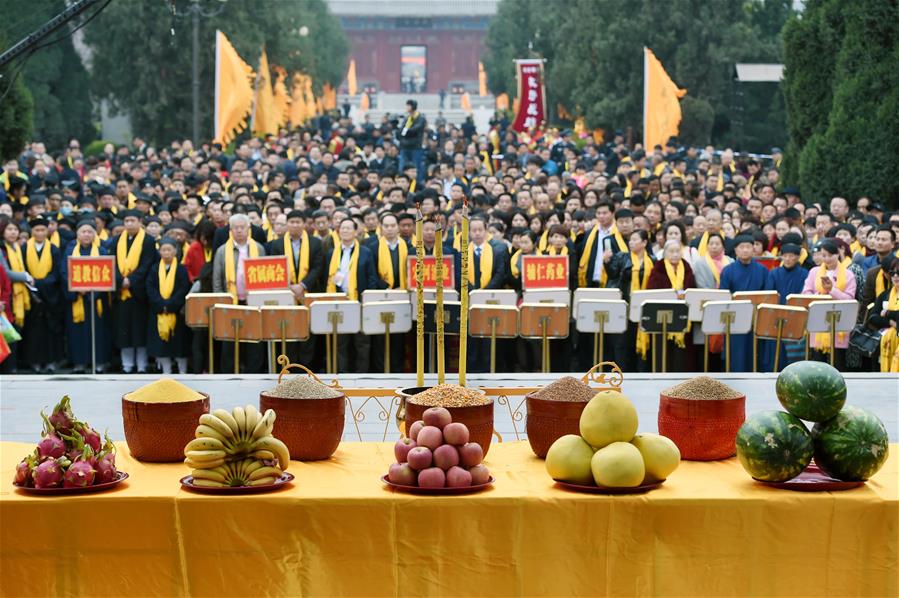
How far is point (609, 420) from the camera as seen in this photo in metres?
4.83

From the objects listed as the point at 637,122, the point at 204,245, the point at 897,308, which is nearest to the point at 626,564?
the point at 897,308

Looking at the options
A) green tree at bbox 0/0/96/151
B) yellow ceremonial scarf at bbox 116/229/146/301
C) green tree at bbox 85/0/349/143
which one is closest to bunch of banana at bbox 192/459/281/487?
yellow ceremonial scarf at bbox 116/229/146/301

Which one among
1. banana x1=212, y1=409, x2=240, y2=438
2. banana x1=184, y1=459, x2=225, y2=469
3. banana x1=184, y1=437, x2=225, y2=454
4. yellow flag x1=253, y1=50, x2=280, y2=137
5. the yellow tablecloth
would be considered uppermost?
yellow flag x1=253, y1=50, x2=280, y2=137

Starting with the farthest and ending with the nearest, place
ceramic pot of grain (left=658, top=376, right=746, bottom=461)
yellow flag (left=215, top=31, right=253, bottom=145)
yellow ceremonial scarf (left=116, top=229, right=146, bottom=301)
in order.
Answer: yellow flag (left=215, top=31, right=253, bottom=145) → yellow ceremonial scarf (left=116, top=229, right=146, bottom=301) → ceramic pot of grain (left=658, top=376, right=746, bottom=461)

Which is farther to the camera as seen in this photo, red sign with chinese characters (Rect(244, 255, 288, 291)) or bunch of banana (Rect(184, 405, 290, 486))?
red sign with chinese characters (Rect(244, 255, 288, 291))

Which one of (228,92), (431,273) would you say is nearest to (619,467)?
(431,273)

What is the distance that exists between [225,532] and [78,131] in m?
45.7

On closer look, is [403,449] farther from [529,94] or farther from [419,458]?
[529,94]

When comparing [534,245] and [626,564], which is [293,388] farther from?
[534,245]

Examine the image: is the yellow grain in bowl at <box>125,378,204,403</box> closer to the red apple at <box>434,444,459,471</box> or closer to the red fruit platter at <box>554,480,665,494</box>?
the red apple at <box>434,444,459,471</box>

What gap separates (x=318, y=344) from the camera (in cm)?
1348

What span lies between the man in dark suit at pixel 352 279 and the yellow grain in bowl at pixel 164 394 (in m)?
7.64

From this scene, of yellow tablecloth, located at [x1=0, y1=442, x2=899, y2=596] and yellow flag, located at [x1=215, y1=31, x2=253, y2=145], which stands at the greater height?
yellow flag, located at [x1=215, y1=31, x2=253, y2=145]

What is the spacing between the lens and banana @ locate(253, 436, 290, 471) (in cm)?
496
